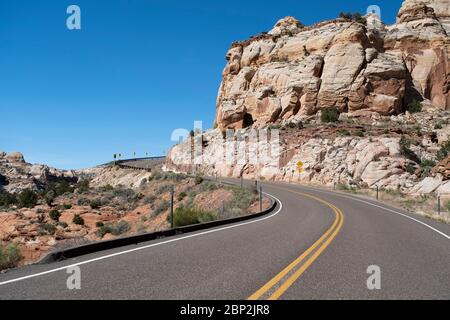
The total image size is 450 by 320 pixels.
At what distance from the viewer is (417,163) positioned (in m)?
41.0

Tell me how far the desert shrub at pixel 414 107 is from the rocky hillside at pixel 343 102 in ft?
1.13

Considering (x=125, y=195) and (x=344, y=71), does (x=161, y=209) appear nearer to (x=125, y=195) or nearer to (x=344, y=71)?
(x=125, y=195)

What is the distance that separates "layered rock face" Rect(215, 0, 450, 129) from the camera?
190 ft

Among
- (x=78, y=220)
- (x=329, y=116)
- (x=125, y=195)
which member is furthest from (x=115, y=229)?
(x=329, y=116)

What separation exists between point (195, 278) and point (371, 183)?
3612 cm

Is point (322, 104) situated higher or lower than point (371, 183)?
higher

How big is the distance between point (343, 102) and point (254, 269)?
2205 inches

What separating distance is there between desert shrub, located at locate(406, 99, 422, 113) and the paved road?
170 feet

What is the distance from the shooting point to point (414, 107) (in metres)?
58.1

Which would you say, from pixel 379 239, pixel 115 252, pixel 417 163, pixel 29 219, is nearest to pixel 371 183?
pixel 417 163

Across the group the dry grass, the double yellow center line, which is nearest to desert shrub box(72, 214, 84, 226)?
the dry grass

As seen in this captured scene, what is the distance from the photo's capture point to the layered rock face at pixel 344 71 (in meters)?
58.0

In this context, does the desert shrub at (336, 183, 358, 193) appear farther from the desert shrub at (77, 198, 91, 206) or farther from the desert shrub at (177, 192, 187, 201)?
the desert shrub at (77, 198, 91, 206)
